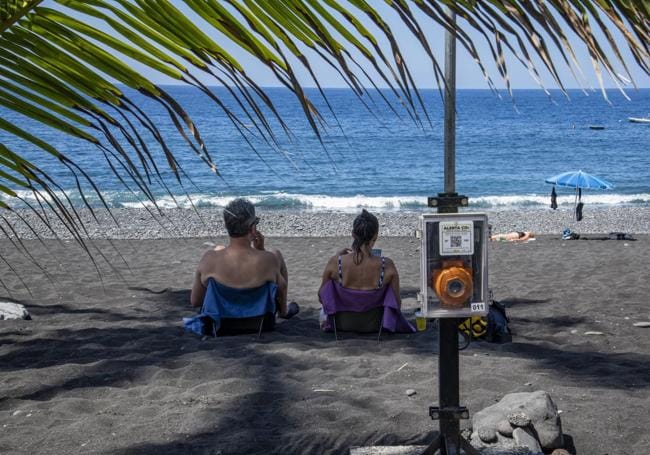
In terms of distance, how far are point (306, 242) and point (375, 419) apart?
31.3 feet

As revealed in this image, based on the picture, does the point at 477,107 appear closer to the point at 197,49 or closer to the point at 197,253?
the point at 197,253

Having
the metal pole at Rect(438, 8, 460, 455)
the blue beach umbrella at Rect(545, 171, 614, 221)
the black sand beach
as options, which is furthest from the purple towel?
the blue beach umbrella at Rect(545, 171, 614, 221)

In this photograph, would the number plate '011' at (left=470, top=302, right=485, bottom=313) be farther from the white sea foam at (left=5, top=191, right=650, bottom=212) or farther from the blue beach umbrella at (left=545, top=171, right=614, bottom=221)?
the white sea foam at (left=5, top=191, right=650, bottom=212)

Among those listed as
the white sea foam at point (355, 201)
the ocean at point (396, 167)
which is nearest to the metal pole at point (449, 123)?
the ocean at point (396, 167)

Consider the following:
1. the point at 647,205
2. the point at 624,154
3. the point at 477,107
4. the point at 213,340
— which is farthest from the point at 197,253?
the point at 477,107

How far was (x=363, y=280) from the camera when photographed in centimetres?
550

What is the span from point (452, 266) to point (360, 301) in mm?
3320

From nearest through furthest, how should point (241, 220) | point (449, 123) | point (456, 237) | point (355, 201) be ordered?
point (449, 123), point (456, 237), point (241, 220), point (355, 201)

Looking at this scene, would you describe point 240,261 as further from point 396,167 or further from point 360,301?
point 396,167

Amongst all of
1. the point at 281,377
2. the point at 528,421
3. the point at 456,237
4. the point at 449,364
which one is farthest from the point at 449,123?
the point at 281,377

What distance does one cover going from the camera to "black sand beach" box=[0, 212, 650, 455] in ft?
11.1

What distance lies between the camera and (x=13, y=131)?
120 centimetres

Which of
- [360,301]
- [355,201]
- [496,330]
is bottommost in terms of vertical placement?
[355,201]

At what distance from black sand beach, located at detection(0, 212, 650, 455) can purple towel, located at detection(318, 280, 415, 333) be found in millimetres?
166
